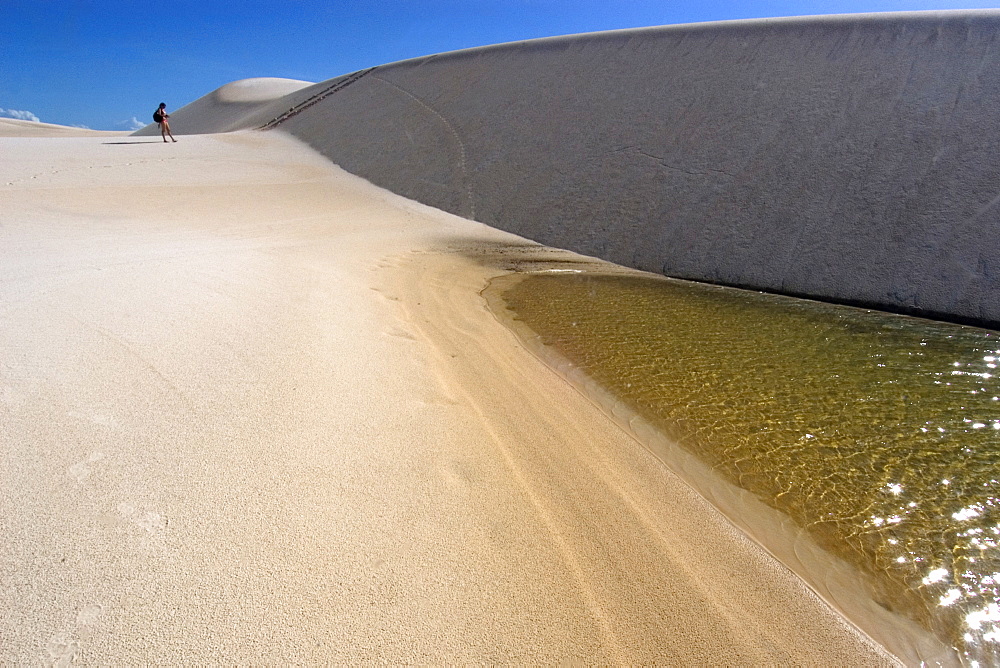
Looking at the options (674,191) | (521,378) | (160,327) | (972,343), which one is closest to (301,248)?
(160,327)

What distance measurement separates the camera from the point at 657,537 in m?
2.74

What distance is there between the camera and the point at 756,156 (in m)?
10.3

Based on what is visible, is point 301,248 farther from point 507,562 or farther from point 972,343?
point 972,343

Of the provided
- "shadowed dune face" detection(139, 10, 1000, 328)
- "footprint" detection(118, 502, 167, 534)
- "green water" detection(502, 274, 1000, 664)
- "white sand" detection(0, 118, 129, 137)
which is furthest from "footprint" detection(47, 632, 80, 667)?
"white sand" detection(0, 118, 129, 137)

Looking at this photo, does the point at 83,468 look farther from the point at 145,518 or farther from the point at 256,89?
the point at 256,89

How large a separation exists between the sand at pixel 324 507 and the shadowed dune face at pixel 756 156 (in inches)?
226

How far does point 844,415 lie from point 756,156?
748 centimetres

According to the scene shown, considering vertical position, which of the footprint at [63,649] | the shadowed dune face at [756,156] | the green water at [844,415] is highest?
the shadowed dune face at [756,156]

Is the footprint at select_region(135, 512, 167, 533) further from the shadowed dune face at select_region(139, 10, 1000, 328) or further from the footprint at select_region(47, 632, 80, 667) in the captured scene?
the shadowed dune face at select_region(139, 10, 1000, 328)

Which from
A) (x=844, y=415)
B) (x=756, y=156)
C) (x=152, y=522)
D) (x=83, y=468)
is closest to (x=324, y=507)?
(x=152, y=522)

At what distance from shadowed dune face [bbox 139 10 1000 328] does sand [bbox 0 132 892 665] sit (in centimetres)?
574

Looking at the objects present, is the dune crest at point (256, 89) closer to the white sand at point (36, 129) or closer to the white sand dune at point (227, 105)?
the white sand dune at point (227, 105)

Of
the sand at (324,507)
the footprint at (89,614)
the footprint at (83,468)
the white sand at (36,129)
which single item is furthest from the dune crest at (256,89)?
the footprint at (89,614)

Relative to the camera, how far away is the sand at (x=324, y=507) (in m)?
1.93
